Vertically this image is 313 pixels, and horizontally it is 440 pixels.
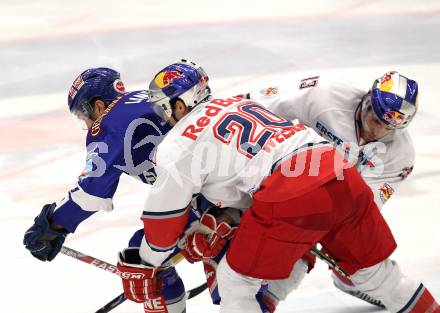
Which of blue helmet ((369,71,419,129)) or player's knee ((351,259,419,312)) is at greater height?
blue helmet ((369,71,419,129))

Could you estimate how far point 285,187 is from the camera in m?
3.12

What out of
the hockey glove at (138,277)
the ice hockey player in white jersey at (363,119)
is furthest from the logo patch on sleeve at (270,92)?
the hockey glove at (138,277)

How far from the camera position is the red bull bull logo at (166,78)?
10.8 feet

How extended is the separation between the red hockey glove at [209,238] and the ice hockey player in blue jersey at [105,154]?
248mm

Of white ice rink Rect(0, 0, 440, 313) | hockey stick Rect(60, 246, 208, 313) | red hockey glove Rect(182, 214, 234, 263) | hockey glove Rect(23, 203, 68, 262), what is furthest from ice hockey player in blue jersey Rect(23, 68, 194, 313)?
white ice rink Rect(0, 0, 440, 313)

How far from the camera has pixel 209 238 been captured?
3.47 metres

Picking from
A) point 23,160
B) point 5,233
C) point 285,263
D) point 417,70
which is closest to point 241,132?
point 285,263

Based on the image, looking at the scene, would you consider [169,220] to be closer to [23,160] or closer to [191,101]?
[191,101]

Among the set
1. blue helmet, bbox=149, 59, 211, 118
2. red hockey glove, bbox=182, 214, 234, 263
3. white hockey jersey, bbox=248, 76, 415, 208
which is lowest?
red hockey glove, bbox=182, 214, 234, 263

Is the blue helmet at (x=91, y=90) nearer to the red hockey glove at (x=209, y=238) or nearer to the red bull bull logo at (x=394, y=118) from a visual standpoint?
the red hockey glove at (x=209, y=238)

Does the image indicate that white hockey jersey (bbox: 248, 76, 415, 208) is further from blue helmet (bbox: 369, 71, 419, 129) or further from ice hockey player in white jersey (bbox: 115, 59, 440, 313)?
ice hockey player in white jersey (bbox: 115, 59, 440, 313)

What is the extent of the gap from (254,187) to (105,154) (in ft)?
2.05

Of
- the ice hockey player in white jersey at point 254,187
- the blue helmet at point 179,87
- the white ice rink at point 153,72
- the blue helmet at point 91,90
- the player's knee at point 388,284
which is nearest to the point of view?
the ice hockey player in white jersey at point 254,187

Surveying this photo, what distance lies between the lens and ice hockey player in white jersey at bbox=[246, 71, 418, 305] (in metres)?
3.63
